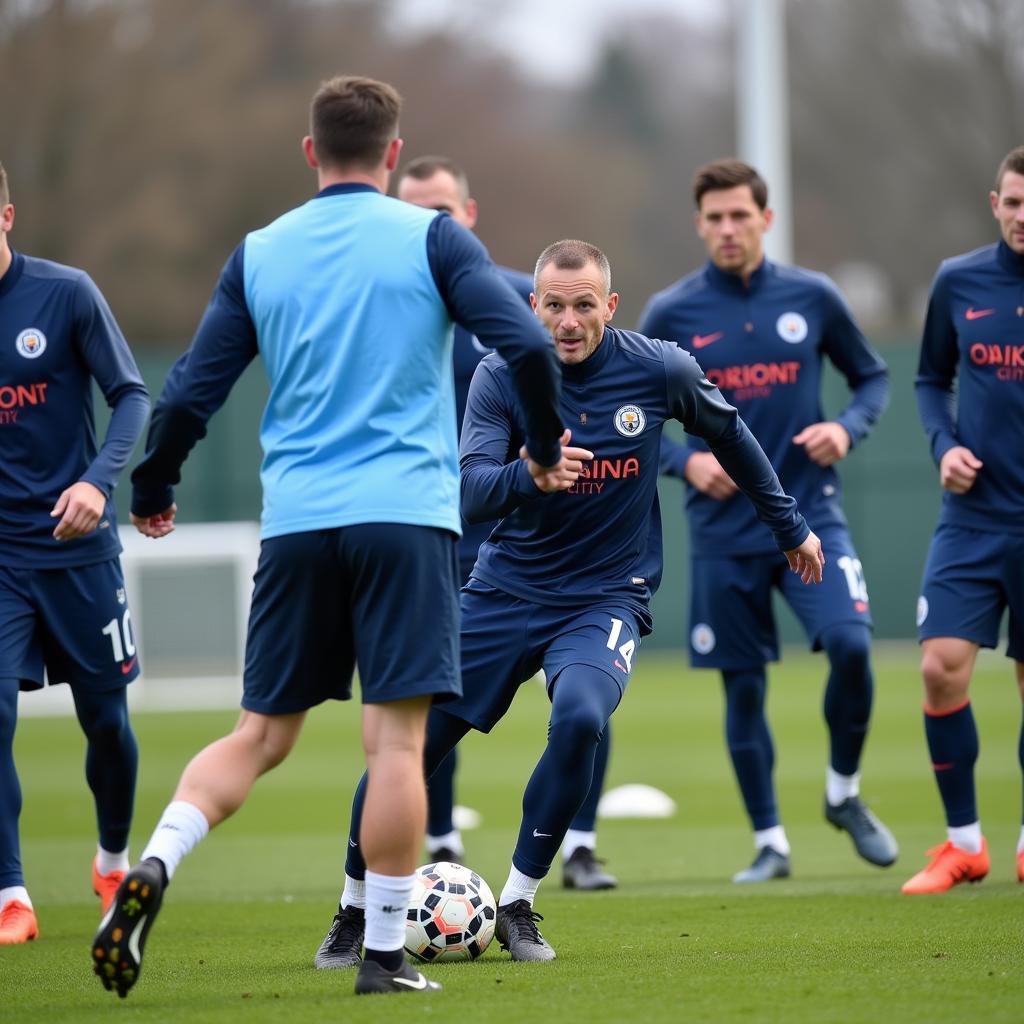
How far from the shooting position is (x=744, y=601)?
7805mm

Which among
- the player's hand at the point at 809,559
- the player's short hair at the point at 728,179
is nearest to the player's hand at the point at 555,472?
the player's hand at the point at 809,559

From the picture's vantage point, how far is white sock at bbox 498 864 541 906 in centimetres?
541

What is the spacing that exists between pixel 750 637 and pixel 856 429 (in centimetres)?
101

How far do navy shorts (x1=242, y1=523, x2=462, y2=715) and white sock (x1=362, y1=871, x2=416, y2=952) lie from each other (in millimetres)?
462

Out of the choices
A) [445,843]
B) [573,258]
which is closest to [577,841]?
[445,843]

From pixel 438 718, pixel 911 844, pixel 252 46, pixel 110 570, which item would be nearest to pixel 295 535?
pixel 438 718

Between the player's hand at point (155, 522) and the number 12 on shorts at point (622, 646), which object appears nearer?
the player's hand at point (155, 522)

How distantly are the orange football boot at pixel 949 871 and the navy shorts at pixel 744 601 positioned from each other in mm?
1087

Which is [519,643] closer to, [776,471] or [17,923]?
[17,923]

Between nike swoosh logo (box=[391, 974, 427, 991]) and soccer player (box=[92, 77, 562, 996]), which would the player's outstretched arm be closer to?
soccer player (box=[92, 77, 562, 996])

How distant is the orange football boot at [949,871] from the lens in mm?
6844

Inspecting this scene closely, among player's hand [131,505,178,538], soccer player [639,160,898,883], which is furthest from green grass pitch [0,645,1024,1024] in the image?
player's hand [131,505,178,538]

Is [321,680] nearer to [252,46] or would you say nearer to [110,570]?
[110,570]

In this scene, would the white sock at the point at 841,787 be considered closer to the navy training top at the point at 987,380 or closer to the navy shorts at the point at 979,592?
the navy shorts at the point at 979,592
